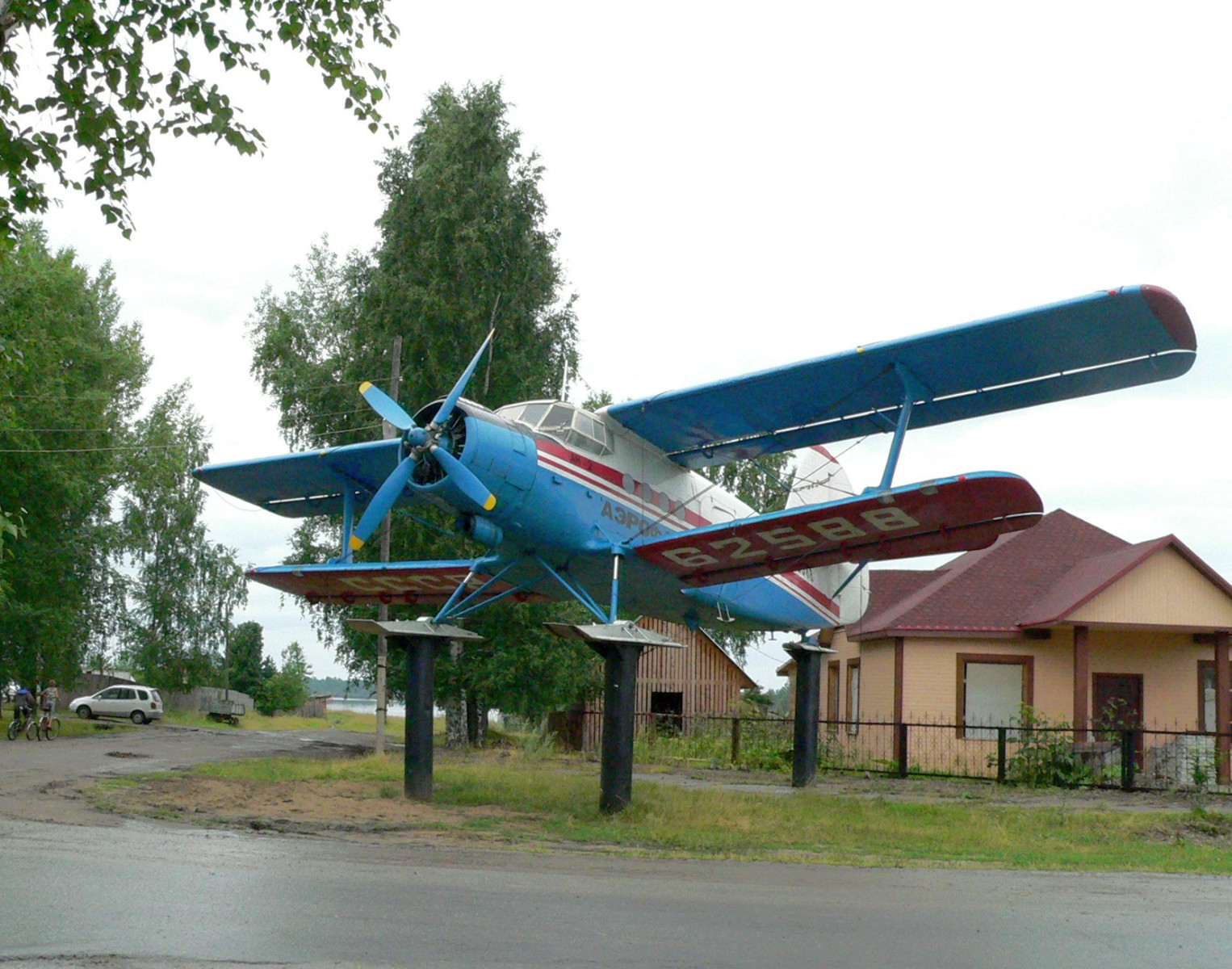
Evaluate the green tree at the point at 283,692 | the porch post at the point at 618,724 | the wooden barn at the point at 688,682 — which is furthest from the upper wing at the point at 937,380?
the green tree at the point at 283,692

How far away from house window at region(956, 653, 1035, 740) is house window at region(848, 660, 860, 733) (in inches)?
174

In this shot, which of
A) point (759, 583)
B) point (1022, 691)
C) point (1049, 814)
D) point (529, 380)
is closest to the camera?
point (1049, 814)

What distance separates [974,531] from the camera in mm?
14633

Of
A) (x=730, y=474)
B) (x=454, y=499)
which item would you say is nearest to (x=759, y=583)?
(x=454, y=499)

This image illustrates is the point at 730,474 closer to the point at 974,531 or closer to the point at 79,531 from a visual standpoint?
the point at 79,531

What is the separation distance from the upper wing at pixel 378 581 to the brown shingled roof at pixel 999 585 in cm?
1099

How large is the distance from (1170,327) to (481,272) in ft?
69.7

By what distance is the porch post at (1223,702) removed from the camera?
2369 cm

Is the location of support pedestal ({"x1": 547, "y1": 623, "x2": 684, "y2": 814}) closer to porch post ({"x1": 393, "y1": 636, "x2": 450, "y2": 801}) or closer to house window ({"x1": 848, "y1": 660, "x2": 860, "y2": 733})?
porch post ({"x1": 393, "y1": 636, "x2": 450, "y2": 801})

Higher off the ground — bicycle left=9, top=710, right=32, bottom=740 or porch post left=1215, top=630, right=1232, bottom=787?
porch post left=1215, top=630, right=1232, bottom=787

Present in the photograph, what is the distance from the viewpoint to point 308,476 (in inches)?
765

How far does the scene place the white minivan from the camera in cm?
4712

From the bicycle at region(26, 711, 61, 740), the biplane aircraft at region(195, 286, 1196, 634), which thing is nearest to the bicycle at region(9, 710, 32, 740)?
the bicycle at region(26, 711, 61, 740)

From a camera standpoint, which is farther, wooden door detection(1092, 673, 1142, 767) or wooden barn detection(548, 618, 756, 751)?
wooden barn detection(548, 618, 756, 751)
